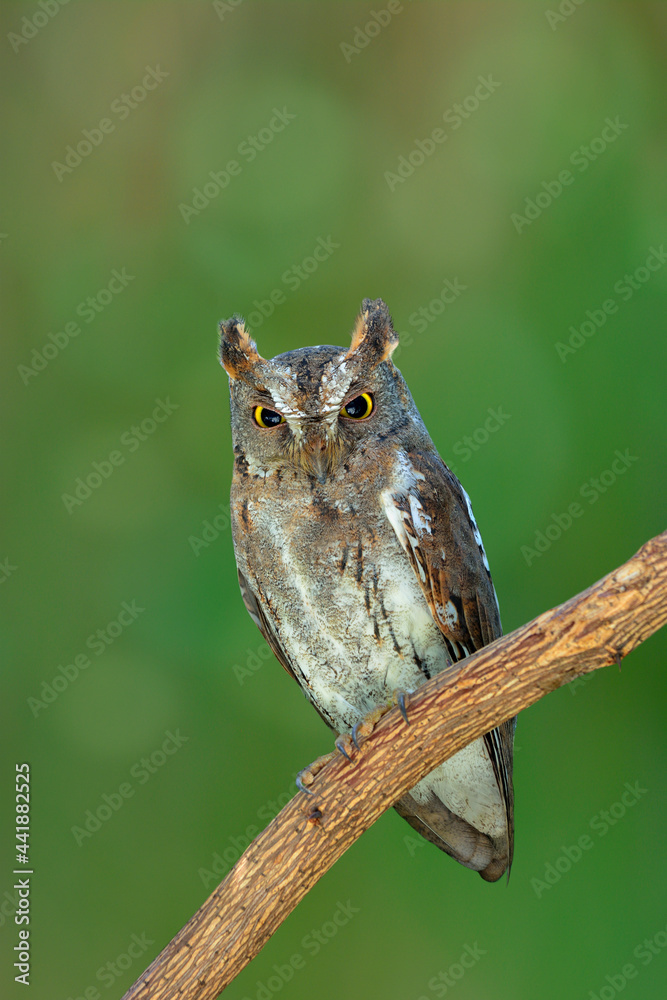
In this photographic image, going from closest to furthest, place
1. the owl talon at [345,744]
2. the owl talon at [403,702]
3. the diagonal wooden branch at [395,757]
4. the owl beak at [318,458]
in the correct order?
the diagonal wooden branch at [395,757]
the owl talon at [403,702]
the owl talon at [345,744]
the owl beak at [318,458]

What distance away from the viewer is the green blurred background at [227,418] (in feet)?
12.4

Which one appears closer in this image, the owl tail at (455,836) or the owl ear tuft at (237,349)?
the owl ear tuft at (237,349)

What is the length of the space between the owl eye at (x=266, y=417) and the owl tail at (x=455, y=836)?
4.18 ft

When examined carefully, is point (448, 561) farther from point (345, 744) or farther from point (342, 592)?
point (345, 744)

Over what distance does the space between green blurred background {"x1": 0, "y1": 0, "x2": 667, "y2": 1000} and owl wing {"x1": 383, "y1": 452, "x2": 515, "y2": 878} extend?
1.67 meters

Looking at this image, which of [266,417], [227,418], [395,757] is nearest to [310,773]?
[395,757]

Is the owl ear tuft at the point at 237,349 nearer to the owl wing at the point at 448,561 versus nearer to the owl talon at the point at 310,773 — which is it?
the owl wing at the point at 448,561

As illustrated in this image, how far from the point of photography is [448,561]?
2137 millimetres

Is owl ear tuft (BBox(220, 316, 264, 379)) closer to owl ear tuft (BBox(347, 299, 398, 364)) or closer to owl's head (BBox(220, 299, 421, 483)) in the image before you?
owl's head (BBox(220, 299, 421, 483))

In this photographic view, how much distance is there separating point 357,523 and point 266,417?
0.38 meters

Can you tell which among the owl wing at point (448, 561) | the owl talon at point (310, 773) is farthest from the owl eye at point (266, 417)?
the owl talon at point (310, 773)

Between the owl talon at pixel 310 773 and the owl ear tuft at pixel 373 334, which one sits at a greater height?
the owl ear tuft at pixel 373 334

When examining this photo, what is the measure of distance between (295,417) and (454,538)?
56 centimetres

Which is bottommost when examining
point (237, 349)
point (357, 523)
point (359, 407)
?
point (357, 523)
